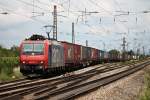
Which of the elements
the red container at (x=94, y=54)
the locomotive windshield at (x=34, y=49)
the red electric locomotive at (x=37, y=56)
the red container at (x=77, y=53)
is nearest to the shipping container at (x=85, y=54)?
the red container at (x=77, y=53)

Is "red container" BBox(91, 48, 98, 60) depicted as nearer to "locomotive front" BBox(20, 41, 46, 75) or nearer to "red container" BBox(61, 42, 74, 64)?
"red container" BBox(61, 42, 74, 64)

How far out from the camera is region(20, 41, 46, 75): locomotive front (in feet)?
91.5

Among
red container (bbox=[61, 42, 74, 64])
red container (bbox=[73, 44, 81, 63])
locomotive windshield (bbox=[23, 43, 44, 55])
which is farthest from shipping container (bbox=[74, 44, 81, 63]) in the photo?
locomotive windshield (bbox=[23, 43, 44, 55])

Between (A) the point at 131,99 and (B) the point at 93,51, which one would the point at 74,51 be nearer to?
(B) the point at 93,51

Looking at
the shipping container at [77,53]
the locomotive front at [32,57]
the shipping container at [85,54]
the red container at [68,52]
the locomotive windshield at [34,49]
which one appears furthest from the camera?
the shipping container at [85,54]

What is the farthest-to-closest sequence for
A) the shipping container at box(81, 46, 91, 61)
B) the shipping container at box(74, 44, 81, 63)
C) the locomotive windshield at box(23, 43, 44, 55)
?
the shipping container at box(81, 46, 91, 61) < the shipping container at box(74, 44, 81, 63) < the locomotive windshield at box(23, 43, 44, 55)

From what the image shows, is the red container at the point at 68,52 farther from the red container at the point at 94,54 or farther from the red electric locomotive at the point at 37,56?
the red container at the point at 94,54

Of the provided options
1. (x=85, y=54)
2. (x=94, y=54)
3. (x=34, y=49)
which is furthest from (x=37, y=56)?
(x=94, y=54)

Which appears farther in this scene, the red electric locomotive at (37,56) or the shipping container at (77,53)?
the shipping container at (77,53)

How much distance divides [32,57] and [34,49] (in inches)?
28.3

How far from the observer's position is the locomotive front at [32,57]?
27.9 meters

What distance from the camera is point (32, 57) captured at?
28.4 metres

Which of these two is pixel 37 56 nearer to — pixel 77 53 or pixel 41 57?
pixel 41 57

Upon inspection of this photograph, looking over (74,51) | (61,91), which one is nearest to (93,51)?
(74,51)
